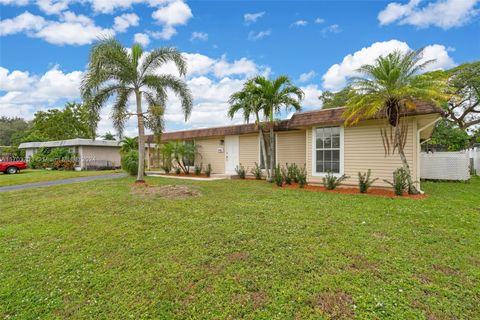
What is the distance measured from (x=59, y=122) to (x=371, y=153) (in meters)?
33.8

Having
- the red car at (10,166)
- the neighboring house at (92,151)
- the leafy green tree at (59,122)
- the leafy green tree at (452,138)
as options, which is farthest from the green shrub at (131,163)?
the leafy green tree at (59,122)

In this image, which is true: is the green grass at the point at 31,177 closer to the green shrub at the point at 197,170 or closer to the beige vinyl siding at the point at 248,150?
the green shrub at the point at 197,170

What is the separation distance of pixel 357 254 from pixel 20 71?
17669 mm

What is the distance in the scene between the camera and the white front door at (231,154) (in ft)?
41.9

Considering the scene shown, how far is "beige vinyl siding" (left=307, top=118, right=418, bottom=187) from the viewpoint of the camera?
302 inches

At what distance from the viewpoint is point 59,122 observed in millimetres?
29734

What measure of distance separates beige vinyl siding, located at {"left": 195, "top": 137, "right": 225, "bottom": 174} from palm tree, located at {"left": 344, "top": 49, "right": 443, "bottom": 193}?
755 cm

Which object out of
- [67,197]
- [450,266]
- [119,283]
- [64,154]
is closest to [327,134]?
[450,266]

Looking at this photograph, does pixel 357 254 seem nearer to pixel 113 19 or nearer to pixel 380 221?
pixel 380 221

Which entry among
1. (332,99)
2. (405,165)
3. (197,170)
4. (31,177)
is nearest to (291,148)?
(405,165)

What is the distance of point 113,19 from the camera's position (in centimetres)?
920

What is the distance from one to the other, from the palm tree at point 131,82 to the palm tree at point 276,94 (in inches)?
114

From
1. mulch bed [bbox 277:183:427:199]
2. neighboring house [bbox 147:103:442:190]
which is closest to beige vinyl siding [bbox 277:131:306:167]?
neighboring house [bbox 147:103:442:190]

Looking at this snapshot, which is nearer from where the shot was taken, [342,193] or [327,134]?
[342,193]
